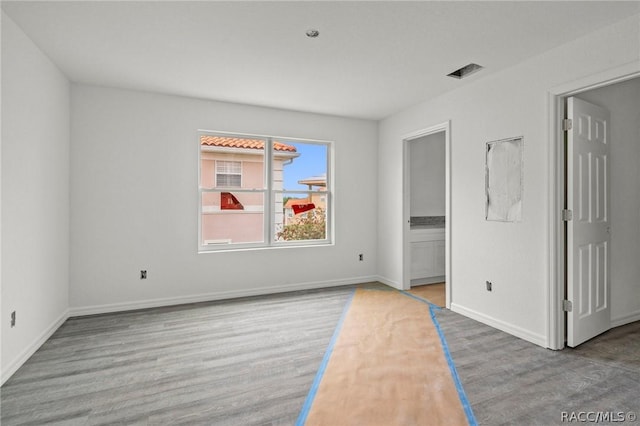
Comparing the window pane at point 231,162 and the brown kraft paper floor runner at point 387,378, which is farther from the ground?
the window pane at point 231,162

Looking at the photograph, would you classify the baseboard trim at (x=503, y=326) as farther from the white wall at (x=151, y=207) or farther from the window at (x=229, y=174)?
the window at (x=229, y=174)

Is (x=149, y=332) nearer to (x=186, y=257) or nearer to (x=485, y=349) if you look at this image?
(x=186, y=257)

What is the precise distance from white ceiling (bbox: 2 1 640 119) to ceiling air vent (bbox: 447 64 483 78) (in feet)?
0.35

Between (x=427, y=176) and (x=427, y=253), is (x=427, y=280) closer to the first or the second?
(x=427, y=253)

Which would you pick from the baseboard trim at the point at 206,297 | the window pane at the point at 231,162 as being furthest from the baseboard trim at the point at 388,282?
the window pane at the point at 231,162

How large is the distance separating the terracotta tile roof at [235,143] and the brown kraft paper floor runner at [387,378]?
8.61 ft

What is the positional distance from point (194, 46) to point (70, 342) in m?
2.87

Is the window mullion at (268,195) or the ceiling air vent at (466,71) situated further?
the window mullion at (268,195)

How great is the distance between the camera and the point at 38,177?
9.57 feet

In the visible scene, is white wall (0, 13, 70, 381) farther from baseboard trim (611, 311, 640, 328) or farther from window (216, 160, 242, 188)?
baseboard trim (611, 311, 640, 328)

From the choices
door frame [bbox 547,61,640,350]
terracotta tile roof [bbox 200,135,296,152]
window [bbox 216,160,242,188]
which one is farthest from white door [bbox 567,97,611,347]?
window [bbox 216,160,242,188]

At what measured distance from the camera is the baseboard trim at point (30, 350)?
236 cm

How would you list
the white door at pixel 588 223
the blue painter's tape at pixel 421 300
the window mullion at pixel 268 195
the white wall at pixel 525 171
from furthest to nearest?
the window mullion at pixel 268 195 → the blue painter's tape at pixel 421 300 → the white door at pixel 588 223 → the white wall at pixel 525 171

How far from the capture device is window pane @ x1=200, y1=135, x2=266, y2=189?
4.43 m
